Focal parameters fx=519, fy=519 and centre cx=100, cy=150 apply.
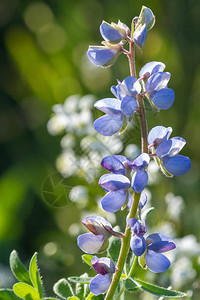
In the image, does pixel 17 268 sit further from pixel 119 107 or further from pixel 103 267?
pixel 119 107

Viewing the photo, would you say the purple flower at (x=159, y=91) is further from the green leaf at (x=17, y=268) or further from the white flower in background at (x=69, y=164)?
the white flower in background at (x=69, y=164)

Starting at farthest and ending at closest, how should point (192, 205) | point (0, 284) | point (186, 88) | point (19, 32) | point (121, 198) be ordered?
point (19, 32)
point (186, 88)
point (192, 205)
point (0, 284)
point (121, 198)

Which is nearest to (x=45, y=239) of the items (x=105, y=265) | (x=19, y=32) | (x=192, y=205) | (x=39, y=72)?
(x=192, y=205)

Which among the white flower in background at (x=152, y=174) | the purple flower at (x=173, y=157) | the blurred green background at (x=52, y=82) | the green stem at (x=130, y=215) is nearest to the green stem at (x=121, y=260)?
the green stem at (x=130, y=215)

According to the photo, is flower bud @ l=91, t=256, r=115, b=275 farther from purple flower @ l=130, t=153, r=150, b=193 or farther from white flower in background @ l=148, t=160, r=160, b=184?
white flower in background @ l=148, t=160, r=160, b=184

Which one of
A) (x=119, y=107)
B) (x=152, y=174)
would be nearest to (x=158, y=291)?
(x=119, y=107)

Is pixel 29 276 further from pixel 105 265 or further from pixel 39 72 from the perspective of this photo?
pixel 39 72

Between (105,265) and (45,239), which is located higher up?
(105,265)

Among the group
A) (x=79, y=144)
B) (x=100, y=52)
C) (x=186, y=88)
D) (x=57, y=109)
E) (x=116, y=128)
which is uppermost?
(x=100, y=52)
